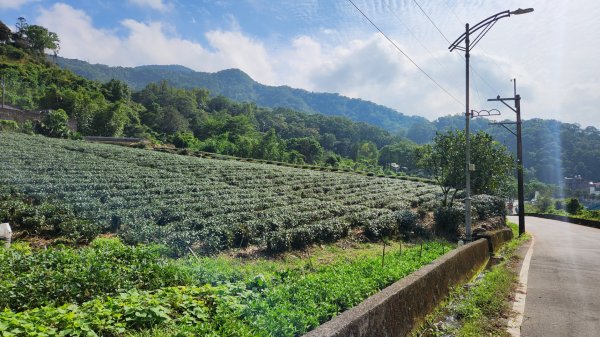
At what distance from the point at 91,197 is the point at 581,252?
786 inches

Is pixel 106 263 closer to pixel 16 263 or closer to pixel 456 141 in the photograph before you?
pixel 16 263

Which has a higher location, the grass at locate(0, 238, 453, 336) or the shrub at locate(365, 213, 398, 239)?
the grass at locate(0, 238, 453, 336)

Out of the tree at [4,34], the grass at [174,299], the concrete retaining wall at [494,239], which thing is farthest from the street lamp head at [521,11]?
the tree at [4,34]

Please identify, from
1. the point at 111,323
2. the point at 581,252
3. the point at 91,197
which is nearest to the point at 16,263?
the point at 111,323

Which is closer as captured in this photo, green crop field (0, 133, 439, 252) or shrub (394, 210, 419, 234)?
green crop field (0, 133, 439, 252)

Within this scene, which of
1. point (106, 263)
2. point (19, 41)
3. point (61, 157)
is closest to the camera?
point (106, 263)

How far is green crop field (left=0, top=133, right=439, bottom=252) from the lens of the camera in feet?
42.1

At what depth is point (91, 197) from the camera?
52.6 ft

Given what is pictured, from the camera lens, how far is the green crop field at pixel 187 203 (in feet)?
42.1

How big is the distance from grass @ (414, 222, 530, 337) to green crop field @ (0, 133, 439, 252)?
21.8 ft

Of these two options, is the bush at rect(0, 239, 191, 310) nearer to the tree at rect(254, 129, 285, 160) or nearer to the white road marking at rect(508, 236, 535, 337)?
the white road marking at rect(508, 236, 535, 337)

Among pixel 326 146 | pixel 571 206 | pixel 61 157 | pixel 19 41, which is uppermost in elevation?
pixel 19 41

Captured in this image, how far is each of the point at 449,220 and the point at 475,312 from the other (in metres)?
15.6

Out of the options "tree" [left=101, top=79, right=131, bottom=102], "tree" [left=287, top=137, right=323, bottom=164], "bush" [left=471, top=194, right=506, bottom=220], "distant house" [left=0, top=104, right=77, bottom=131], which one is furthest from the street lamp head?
"tree" [left=101, top=79, right=131, bottom=102]
